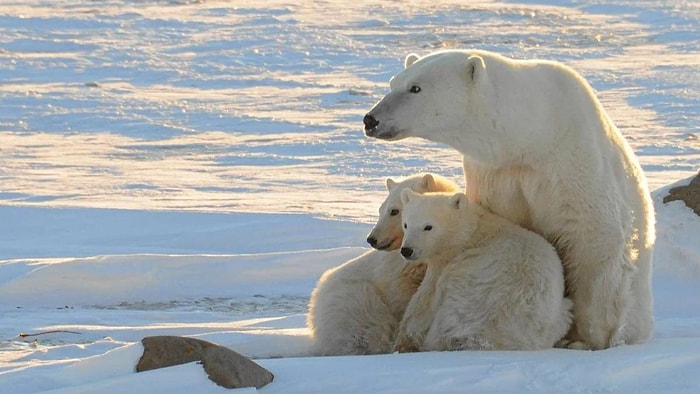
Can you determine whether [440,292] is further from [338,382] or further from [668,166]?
[668,166]

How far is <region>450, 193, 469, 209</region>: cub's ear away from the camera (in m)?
5.50

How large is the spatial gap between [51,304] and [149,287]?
625 millimetres

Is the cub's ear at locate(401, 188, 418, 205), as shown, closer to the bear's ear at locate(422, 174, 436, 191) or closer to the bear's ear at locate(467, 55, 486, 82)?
the bear's ear at locate(422, 174, 436, 191)

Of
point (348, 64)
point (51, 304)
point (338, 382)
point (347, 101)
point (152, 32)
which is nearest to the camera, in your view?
point (338, 382)

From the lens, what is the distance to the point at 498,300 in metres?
5.26

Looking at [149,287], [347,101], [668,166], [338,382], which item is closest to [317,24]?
[347,101]

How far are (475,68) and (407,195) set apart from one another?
2.42ft

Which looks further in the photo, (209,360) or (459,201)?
(459,201)

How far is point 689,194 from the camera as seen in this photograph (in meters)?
8.62

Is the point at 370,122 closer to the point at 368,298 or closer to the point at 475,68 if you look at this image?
the point at 475,68

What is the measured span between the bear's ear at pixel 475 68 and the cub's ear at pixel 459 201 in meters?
0.52

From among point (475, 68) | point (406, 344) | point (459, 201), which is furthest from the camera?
point (459, 201)

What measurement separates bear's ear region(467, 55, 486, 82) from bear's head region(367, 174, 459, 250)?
0.87 meters

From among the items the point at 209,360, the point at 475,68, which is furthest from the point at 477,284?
the point at 209,360
